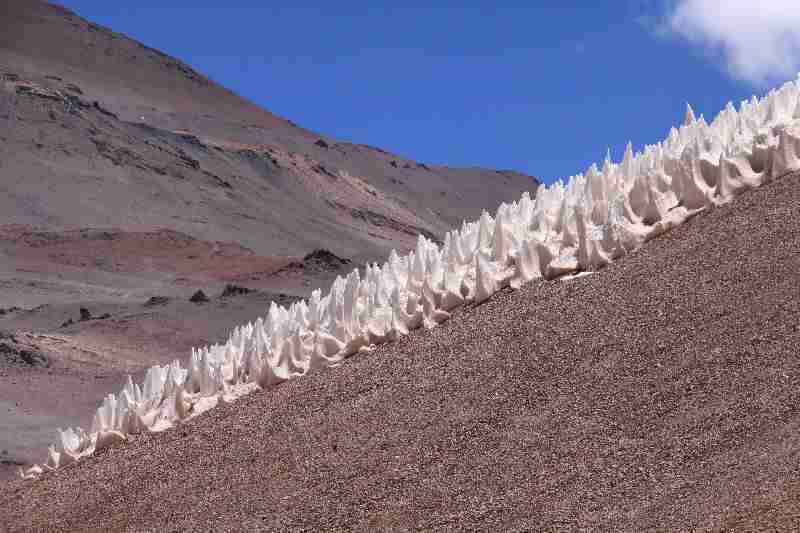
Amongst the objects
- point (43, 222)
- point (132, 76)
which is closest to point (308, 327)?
point (43, 222)

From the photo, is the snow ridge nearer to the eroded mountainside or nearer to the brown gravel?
the brown gravel

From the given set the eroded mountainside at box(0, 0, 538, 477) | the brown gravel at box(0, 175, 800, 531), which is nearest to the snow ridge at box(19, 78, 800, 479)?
the brown gravel at box(0, 175, 800, 531)

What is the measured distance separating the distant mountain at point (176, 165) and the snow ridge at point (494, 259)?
29.3 metres

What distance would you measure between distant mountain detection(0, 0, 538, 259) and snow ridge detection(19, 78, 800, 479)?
96.0 feet

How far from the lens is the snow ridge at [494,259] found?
6461 millimetres

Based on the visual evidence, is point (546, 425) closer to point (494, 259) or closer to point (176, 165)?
point (494, 259)

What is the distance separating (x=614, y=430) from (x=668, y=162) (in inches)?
80.8

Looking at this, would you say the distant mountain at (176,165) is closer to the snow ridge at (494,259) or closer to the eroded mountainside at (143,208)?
the eroded mountainside at (143,208)

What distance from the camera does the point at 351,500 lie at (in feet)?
17.0

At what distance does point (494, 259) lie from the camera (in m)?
6.84

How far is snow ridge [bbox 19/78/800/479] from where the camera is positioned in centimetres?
646

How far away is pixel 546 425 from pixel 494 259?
1809 millimetres

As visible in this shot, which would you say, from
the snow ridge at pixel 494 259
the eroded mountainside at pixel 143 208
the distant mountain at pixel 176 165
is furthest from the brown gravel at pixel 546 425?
the distant mountain at pixel 176 165

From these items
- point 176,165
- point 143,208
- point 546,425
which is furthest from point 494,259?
point 176,165
